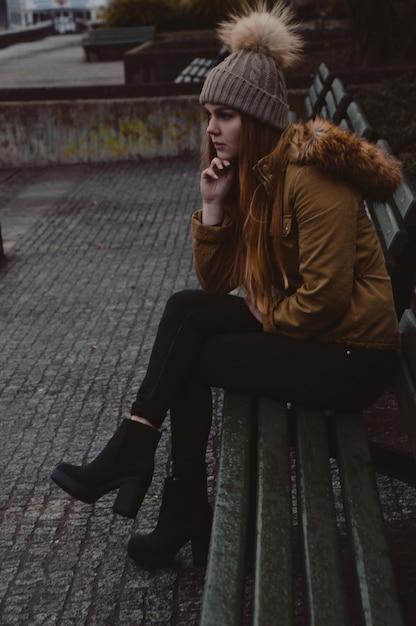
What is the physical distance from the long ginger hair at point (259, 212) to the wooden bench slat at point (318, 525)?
412 millimetres

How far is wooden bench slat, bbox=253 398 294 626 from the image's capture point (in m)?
2.17

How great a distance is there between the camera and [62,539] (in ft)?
12.2

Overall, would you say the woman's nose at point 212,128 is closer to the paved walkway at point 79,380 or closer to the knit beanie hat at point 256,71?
the knit beanie hat at point 256,71

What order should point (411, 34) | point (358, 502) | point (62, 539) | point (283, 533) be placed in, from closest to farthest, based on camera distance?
point (283, 533)
point (358, 502)
point (62, 539)
point (411, 34)

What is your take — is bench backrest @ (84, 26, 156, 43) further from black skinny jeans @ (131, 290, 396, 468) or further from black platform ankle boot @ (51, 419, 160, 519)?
black platform ankle boot @ (51, 419, 160, 519)

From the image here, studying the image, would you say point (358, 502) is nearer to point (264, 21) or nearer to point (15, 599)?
point (15, 599)

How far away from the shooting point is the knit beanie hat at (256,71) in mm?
3299

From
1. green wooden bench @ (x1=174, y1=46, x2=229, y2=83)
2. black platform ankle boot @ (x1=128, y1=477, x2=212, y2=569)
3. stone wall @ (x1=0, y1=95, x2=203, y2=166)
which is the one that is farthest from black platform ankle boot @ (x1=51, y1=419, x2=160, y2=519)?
green wooden bench @ (x1=174, y1=46, x2=229, y2=83)

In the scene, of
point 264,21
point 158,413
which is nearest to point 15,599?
point 158,413

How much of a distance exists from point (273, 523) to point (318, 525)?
11 cm

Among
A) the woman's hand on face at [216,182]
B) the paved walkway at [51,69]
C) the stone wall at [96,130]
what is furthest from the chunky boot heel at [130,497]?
the paved walkway at [51,69]

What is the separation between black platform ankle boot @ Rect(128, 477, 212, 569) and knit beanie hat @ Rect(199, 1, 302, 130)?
118cm

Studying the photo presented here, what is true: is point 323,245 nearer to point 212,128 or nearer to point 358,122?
point 212,128

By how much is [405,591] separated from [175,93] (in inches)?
442
